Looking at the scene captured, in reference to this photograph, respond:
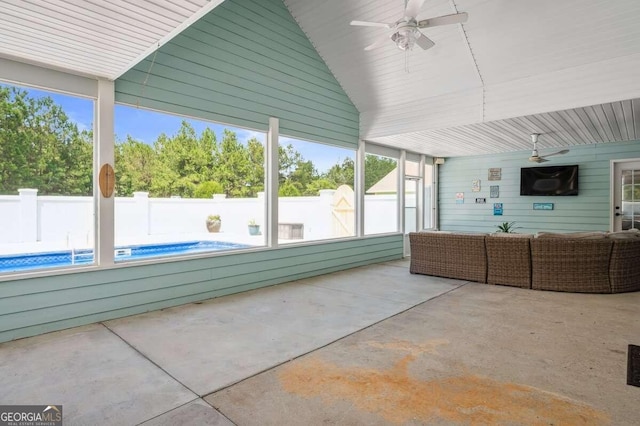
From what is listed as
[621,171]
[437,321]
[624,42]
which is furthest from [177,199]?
[621,171]

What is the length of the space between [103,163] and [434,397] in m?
3.97

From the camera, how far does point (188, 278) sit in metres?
4.72

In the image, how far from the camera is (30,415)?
222cm

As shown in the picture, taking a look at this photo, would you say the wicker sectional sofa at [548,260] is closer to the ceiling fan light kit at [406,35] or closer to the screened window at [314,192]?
the screened window at [314,192]

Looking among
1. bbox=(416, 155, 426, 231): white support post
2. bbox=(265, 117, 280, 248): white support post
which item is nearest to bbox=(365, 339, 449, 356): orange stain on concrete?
bbox=(265, 117, 280, 248): white support post

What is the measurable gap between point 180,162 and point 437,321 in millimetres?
3842

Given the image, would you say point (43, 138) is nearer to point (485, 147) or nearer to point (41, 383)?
point (41, 383)

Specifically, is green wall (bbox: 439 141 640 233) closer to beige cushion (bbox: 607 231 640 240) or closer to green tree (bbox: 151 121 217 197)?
beige cushion (bbox: 607 231 640 240)

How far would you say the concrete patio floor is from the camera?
2.24m

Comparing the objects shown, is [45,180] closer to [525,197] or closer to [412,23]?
[412,23]

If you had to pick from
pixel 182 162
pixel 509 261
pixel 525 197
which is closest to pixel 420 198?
pixel 525 197

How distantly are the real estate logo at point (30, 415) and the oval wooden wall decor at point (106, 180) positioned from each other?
7.52ft

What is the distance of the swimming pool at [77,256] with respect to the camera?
361 cm

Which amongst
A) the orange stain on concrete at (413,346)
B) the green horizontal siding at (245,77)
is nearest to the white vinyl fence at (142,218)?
the green horizontal siding at (245,77)
